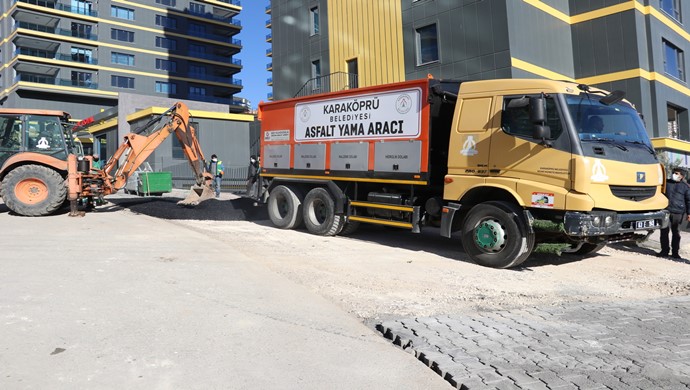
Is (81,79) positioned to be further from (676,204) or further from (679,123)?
(676,204)

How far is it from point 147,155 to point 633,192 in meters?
12.3

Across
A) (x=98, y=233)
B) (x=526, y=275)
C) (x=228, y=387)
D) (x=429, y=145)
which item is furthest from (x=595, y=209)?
(x=98, y=233)

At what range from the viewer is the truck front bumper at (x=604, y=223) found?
6.62 meters

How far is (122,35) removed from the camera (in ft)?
182

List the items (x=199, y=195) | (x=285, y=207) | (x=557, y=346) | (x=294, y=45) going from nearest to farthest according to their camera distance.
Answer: (x=557, y=346), (x=285, y=207), (x=199, y=195), (x=294, y=45)

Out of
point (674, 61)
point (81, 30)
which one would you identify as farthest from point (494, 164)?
point (81, 30)

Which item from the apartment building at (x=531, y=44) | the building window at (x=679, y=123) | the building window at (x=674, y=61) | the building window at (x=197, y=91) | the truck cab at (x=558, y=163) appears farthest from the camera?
the building window at (x=197, y=91)

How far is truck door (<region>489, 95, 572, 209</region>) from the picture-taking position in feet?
22.5

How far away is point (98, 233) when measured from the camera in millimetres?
9688

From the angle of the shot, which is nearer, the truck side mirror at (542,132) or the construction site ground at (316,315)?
the construction site ground at (316,315)

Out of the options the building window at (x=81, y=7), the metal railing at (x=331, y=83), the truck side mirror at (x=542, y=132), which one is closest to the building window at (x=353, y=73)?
the metal railing at (x=331, y=83)

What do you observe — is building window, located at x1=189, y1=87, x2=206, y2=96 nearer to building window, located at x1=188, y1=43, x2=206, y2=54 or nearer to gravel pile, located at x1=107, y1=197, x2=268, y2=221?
building window, located at x1=188, y1=43, x2=206, y2=54

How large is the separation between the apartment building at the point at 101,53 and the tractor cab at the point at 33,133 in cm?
3503

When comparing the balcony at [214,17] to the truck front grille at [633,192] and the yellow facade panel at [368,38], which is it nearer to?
the yellow facade panel at [368,38]
